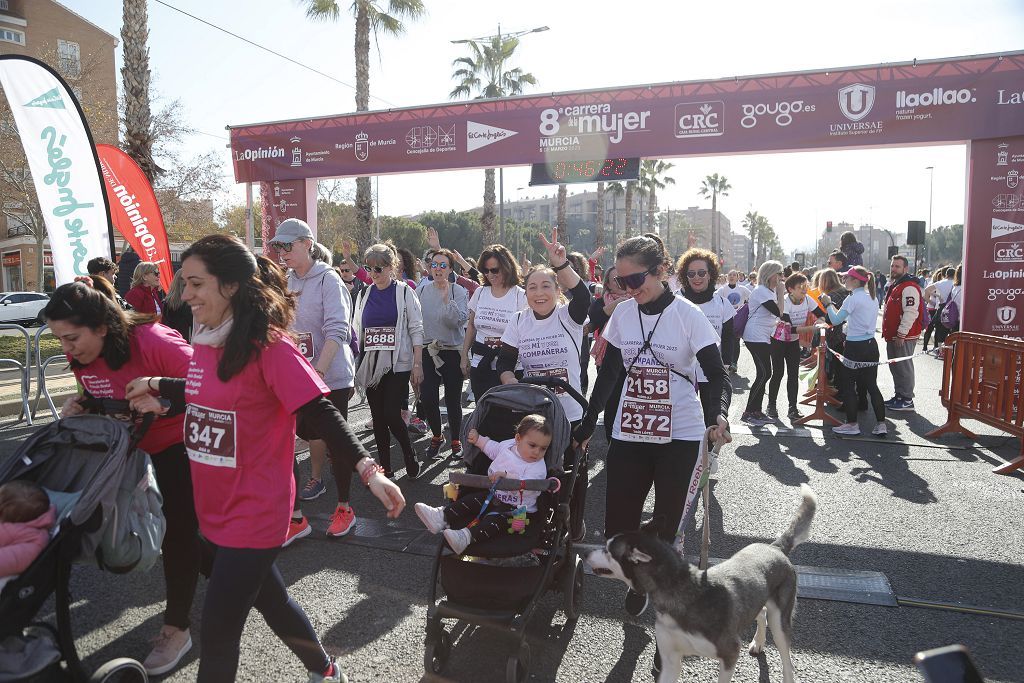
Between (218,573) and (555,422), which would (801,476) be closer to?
(555,422)

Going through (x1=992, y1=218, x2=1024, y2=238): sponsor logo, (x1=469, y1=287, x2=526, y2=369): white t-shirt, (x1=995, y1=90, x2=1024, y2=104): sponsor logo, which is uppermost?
(x1=995, y1=90, x2=1024, y2=104): sponsor logo

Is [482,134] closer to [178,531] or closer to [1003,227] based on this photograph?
[1003,227]

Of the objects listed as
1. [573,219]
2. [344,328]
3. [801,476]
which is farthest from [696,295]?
[573,219]

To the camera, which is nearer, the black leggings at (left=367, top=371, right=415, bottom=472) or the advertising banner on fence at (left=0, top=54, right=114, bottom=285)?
the black leggings at (left=367, top=371, right=415, bottom=472)

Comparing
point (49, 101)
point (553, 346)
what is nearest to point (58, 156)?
point (49, 101)

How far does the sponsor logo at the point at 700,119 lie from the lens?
1016 centimetres

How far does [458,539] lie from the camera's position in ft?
10.9

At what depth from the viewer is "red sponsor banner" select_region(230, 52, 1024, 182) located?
9055 mm

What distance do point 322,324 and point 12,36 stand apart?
1952 inches

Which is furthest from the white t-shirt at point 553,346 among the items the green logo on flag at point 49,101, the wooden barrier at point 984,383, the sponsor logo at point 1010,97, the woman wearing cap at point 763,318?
the sponsor logo at point 1010,97

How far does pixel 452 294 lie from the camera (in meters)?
7.57

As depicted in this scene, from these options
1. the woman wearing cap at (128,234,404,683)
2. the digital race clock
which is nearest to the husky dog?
Result: the woman wearing cap at (128,234,404,683)

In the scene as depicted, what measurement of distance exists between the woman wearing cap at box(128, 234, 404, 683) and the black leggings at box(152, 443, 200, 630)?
708 millimetres

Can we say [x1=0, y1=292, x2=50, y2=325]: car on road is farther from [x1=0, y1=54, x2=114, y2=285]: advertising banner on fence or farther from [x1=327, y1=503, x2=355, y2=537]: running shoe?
[x1=327, y1=503, x2=355, y2=537]: running shoe
